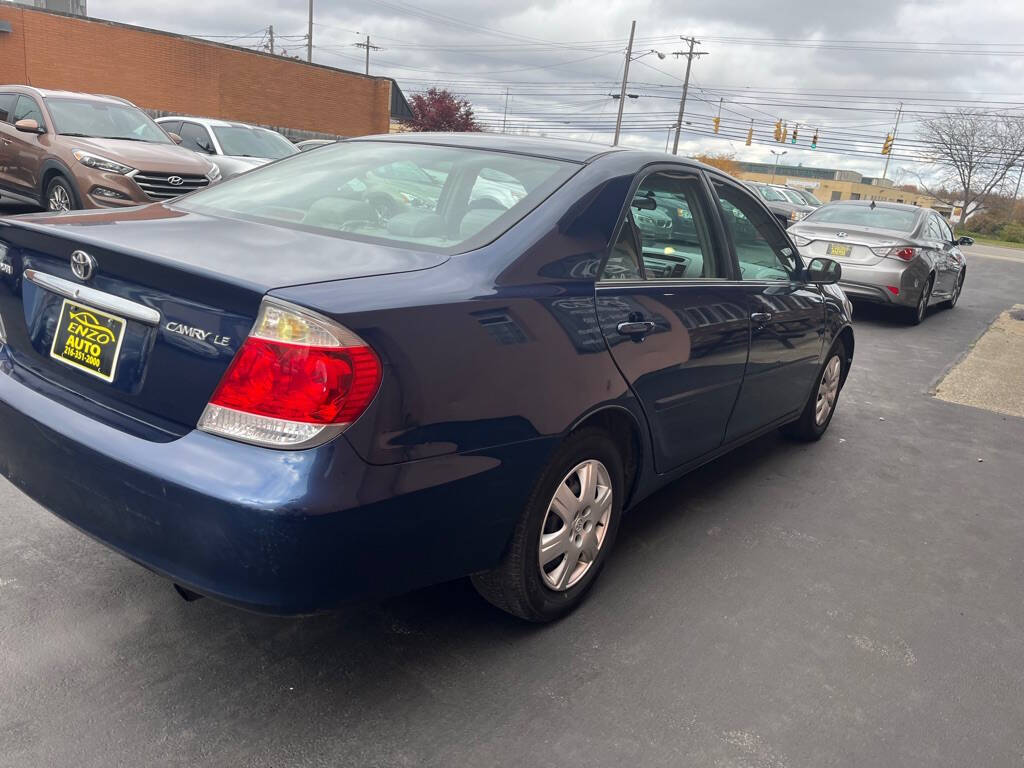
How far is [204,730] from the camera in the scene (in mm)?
2287

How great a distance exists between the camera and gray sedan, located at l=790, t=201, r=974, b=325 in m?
10.1

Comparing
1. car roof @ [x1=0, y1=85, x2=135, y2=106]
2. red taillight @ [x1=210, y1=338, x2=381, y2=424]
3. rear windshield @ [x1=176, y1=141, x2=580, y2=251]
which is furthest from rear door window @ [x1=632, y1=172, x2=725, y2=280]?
car roof @ [x1=0, y1=85, x2=135, y2=106]

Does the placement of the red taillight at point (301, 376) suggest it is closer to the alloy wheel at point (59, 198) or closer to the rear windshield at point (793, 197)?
the alloy wheel at point (59, 198)

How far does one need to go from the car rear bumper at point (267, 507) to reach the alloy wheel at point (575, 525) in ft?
1.21

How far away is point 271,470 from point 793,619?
2.08 metres

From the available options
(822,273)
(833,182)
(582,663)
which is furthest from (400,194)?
(833,182)

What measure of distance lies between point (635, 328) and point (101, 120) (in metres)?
9.64

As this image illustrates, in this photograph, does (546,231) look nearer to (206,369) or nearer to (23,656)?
(206,369)

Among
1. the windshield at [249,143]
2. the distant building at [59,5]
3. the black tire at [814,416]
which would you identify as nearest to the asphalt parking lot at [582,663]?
the black tire at [814,416]

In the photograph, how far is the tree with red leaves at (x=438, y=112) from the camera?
1491 inches

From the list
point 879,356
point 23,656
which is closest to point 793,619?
point 23,656

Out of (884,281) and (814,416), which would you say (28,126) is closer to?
(814,416)

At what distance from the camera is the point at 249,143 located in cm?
1308

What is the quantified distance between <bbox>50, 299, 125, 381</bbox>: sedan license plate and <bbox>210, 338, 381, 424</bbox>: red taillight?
1.62 feet
